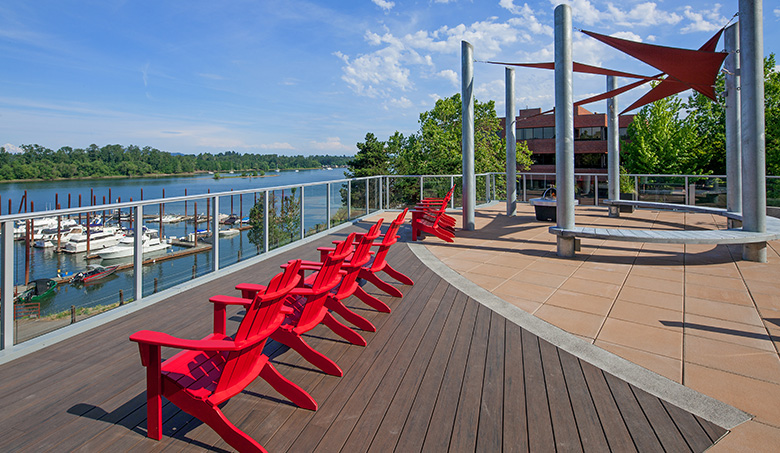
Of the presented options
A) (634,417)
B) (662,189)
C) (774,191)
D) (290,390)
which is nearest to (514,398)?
(634,417)

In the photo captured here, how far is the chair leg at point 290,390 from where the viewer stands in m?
2.37

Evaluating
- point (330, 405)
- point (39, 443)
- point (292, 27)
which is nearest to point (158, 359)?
point (39, 443)

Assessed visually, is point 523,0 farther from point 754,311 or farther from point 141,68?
point 141,68

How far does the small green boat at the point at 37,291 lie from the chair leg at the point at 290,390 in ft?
6.88

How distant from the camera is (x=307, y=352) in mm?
2744

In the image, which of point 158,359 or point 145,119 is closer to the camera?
point 158,359

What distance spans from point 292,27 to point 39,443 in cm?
2233

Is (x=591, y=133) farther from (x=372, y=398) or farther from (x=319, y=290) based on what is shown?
(x=372, y=398)

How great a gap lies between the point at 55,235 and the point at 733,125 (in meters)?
10.4

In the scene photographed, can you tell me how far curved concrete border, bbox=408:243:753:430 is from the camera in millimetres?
2348

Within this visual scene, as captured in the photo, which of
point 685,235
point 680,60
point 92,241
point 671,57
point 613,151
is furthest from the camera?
point 613,151

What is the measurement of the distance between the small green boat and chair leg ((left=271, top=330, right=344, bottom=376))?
195 cm

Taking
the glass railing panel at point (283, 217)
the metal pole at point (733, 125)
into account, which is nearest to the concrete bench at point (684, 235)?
the metal pole at point (733, 125)

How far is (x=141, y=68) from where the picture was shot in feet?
186
